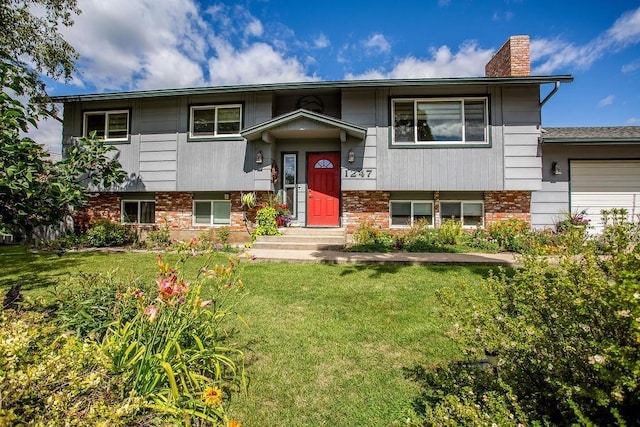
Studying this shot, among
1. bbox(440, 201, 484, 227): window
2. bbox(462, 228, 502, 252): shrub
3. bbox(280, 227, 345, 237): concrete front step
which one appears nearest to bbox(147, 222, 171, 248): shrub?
bbox(280, 227, 345, 237): concrete front step

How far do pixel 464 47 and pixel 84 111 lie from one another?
17.7m

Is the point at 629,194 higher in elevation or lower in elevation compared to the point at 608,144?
lower

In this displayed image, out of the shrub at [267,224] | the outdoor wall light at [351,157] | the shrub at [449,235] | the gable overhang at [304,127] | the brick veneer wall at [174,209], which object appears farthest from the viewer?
the brick veneer wall at [174,209]

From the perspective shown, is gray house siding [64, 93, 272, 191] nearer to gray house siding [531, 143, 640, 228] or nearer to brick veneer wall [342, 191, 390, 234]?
brick veneer wall [342, 191, 390, 234]

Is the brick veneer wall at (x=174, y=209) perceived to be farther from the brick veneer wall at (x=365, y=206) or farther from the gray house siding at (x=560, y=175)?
the gray house siding at (x=560, y=175)

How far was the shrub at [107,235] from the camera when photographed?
10359 millimetres

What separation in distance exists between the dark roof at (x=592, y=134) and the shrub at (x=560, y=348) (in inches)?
408

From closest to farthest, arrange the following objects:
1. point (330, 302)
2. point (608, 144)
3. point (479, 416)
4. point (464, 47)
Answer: point (479, 416) < point (330, 302) < point (608, 144) < point (464, 47)

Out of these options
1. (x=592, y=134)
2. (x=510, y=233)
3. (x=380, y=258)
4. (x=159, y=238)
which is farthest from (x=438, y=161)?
(x=159, y=238)

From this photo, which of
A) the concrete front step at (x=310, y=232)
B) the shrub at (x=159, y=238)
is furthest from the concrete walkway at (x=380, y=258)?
the shrub at (x=159, y=238)

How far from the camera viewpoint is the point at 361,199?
421 inches

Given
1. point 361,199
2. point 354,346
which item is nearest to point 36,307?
point 354,346

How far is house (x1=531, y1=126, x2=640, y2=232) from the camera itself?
416 inches

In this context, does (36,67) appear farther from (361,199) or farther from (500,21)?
(500,21)
